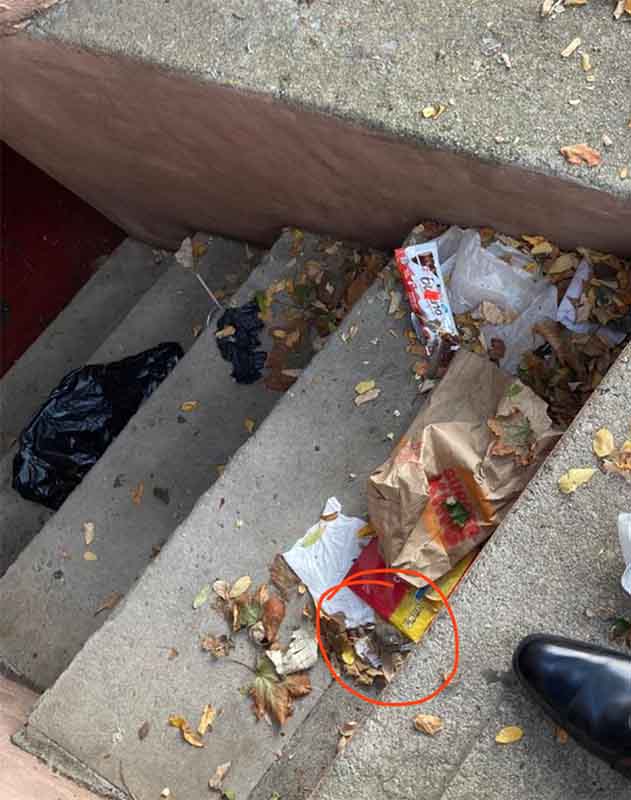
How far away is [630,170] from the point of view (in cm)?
229

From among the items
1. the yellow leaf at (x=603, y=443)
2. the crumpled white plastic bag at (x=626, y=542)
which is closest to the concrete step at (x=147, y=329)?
the yellow leaf at (x=603, y=443)

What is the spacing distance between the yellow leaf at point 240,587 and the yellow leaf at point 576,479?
1.04 m

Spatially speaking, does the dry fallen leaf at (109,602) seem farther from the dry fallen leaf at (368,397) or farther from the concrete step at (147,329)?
the dry fallen leaf at (368,397)

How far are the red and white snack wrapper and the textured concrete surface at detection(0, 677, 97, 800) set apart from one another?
5.34 ft

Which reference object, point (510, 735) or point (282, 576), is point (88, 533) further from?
point (510, 735)

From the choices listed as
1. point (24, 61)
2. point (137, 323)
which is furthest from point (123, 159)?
point (137, 323)

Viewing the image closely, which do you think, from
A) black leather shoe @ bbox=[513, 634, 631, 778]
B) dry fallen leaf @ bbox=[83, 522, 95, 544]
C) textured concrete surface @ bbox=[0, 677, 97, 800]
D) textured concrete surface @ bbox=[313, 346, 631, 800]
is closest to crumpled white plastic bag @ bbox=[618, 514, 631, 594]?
textured concrete surface @ bbox=[313, 346, 631, 800]

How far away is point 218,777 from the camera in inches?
106

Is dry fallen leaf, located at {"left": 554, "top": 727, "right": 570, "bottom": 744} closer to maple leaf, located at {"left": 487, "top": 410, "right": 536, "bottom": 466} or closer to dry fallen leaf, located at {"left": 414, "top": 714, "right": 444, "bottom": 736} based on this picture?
dry fallen leaf, located at {"left": 414, "top": 714, "right": 444, "bottom": 736}

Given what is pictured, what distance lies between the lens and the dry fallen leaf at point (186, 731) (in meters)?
2.74

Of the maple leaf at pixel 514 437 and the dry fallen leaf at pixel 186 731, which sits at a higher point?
the maple leaf at pixel 514 437

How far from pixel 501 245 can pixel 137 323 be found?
6.79 feet

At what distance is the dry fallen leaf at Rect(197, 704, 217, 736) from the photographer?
9.02 feet

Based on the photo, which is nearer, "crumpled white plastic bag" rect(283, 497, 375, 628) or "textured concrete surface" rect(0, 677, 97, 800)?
"textured concrete surface" rect(0, 677, 97, 800)
